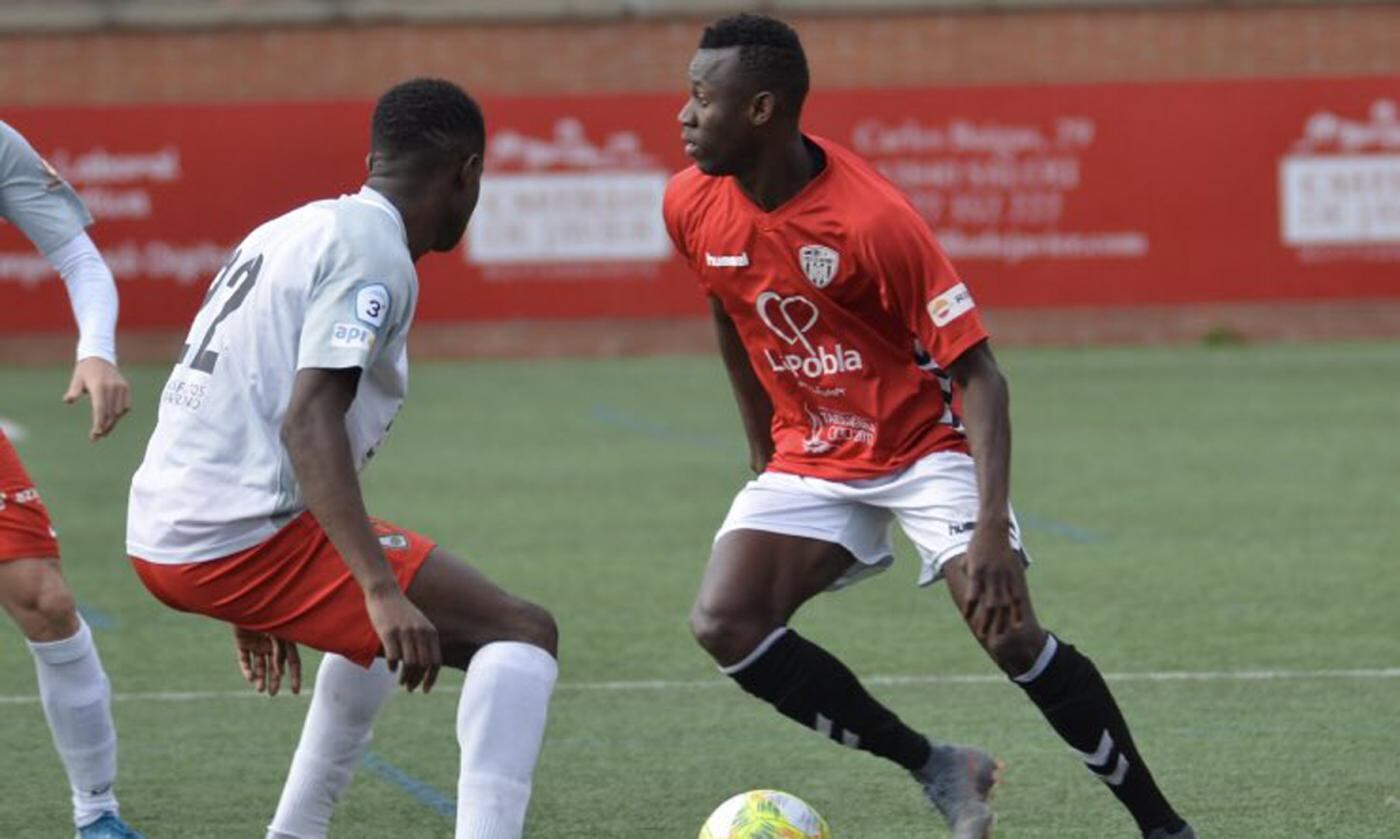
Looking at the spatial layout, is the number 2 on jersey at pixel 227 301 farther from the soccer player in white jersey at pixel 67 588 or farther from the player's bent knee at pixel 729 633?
the player's bent knee at pixel 729 633

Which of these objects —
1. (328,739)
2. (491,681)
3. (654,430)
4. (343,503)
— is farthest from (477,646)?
(654,430)

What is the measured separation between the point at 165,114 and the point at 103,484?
1017 cm

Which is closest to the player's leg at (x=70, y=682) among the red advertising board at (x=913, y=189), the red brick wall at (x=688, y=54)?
the red advertising board at (x=913, y=189)

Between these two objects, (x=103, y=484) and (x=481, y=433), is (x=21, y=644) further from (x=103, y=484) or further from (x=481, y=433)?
(x=481, y=433)

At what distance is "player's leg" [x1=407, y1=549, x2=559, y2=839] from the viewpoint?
5.19 metres

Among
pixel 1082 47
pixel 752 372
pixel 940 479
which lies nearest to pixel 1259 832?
pixel 940 479

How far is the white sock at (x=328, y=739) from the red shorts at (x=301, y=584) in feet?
1.32

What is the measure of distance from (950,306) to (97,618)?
553cm

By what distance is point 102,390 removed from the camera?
6.07m

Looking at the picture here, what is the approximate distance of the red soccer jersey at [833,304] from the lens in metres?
5.99

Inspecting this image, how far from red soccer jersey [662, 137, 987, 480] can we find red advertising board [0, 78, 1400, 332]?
18.0 m

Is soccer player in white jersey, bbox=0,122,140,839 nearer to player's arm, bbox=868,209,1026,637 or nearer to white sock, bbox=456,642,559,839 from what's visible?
white sock, bbox=456,642,559,839

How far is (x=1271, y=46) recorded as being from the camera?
26.6 meters

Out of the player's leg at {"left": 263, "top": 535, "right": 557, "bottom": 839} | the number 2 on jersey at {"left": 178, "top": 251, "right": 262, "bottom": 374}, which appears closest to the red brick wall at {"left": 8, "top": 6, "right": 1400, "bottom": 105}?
the number 2 on jersey at {"left": 178, "top": 251, "right": 262, "bottom": 374}
